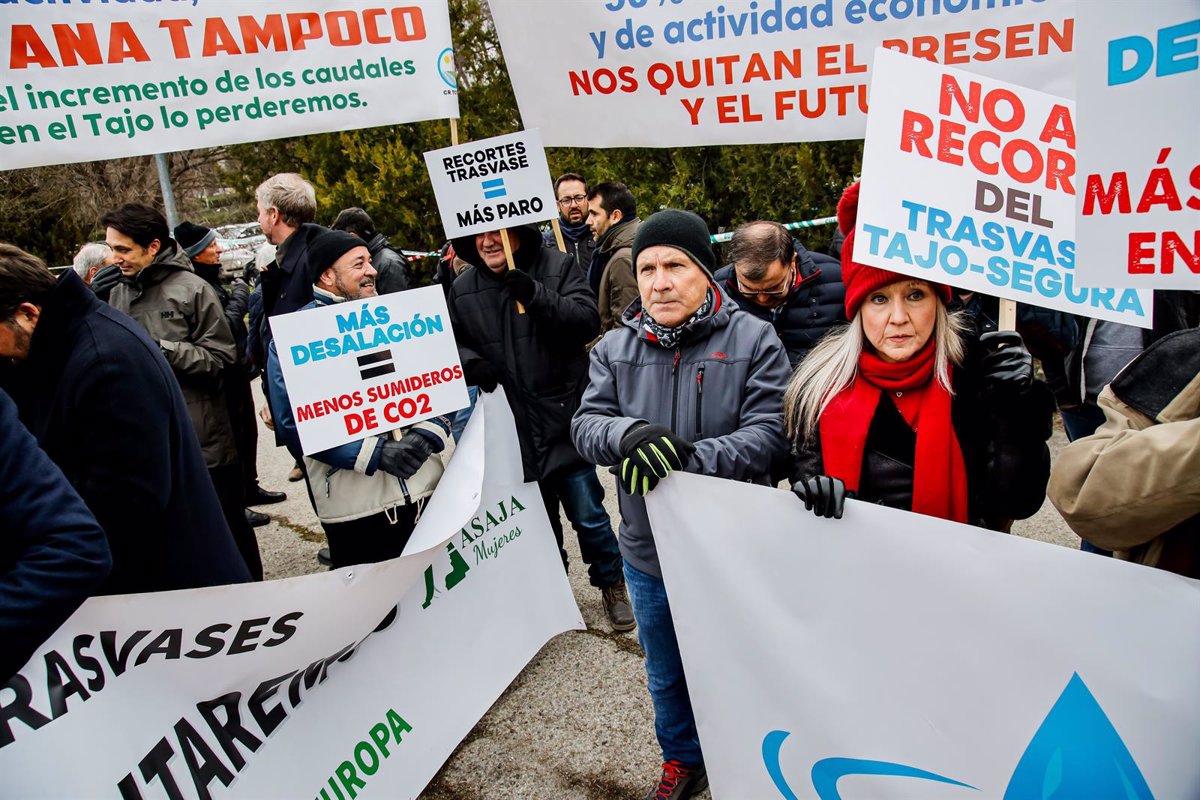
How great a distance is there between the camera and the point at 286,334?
2842 mm

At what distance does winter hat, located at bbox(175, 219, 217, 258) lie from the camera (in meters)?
5.40

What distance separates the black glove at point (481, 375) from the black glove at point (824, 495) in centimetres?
A: 179

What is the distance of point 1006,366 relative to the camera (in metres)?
1.90

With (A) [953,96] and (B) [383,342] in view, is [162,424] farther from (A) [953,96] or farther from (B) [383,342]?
(A) [953,96]

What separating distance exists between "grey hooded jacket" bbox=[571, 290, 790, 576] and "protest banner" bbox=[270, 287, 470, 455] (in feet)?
2.78

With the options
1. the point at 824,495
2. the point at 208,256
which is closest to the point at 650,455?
the point at 824,495

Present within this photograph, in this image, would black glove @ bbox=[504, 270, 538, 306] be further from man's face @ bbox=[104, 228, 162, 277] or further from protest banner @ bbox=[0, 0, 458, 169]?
man's face @ bbox=[104, 228, 162, 277]

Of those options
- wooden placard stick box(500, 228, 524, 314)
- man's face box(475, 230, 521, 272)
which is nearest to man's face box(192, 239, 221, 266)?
man's face box(475, 230, 521, 272)

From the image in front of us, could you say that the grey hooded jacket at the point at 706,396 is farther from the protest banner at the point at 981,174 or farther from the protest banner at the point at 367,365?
the protest banner at the point at 367,365

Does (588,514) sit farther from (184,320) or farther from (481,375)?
(184,320)

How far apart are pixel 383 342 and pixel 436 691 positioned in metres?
1.28

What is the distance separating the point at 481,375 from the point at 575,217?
11.0 ft

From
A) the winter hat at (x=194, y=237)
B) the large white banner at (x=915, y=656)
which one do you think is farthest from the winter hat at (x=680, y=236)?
the winter hat at (x=194, y=237)

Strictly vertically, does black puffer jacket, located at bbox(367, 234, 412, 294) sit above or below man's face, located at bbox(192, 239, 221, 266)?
below
